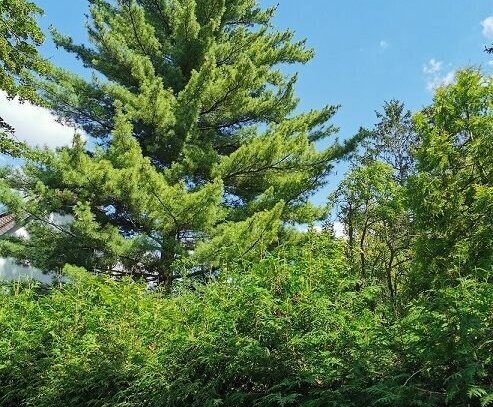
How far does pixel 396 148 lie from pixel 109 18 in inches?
713

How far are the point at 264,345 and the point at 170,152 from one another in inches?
406

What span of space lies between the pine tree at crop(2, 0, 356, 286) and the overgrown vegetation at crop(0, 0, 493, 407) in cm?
5

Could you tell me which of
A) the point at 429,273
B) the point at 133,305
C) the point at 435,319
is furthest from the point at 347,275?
the point at 429,273

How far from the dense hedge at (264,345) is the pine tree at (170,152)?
16.8ft

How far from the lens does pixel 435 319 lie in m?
2.88

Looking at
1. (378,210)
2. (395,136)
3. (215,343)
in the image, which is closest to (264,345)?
(215,343)

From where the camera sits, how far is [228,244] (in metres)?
10.5

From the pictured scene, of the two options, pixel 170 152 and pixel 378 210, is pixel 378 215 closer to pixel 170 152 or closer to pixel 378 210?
pixel 378 210

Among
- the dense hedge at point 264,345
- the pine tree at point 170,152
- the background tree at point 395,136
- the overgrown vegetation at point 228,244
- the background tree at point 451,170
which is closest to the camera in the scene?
the dense hedge at point 264,345

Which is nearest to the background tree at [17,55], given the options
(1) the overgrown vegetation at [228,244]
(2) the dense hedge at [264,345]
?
(1) the overgrown vegetation at [228,244]

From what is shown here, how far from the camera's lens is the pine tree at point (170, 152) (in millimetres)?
10930

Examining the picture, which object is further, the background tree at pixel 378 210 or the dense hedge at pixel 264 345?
the background tree at pixel 378 210

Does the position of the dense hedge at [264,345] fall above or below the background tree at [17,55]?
below

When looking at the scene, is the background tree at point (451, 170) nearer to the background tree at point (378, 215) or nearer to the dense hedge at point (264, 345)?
the background tree at point (378, 215)
